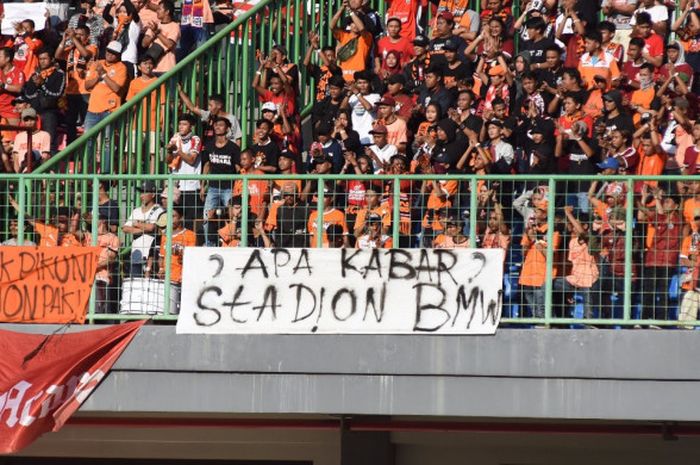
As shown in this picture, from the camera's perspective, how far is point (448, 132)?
1473 cm

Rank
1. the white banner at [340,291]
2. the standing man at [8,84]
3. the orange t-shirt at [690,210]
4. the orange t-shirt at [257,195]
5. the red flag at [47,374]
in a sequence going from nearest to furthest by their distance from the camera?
1. the orange t-shirt at [690,210]
2. the white banner at [340,291]
3. the red flag at [47,374]
4. the orange t-shirt at [257,195]
5. the standing man at [8,84]

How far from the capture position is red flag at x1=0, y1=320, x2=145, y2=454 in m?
12.4

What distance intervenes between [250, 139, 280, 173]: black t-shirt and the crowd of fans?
0.04m

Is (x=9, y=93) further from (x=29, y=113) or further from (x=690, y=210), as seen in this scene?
(x=690, y=210)

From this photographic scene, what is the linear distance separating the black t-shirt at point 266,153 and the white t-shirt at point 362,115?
975 mm

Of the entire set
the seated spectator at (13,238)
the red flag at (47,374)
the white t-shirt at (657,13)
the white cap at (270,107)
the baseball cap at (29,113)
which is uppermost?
the white t-shirt at (657,13)

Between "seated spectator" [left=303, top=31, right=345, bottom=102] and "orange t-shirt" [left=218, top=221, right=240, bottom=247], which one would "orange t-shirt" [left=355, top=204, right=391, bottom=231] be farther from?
"seated spectator" [left=303, top=31, right=345, bottom=102]

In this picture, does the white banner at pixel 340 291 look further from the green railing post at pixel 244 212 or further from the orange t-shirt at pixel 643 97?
the orange t-shirt at pixel 643 97

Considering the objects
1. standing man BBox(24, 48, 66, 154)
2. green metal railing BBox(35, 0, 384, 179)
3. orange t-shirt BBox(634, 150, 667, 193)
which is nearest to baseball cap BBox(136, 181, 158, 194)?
green metal railing BBox(35, 0, 384, 179)

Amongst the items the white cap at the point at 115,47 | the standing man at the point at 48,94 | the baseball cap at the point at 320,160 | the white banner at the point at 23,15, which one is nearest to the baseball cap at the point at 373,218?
the baseball cap at the point at 320,160

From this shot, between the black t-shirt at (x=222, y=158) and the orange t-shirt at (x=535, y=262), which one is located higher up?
the black t-shirt at (x=222, y=158)

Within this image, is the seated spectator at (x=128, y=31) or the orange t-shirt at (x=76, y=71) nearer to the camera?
the seated spectator at (x=128, y=31)

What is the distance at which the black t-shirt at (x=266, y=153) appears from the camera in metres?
15.1

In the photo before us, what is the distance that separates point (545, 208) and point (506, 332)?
1048 mm
